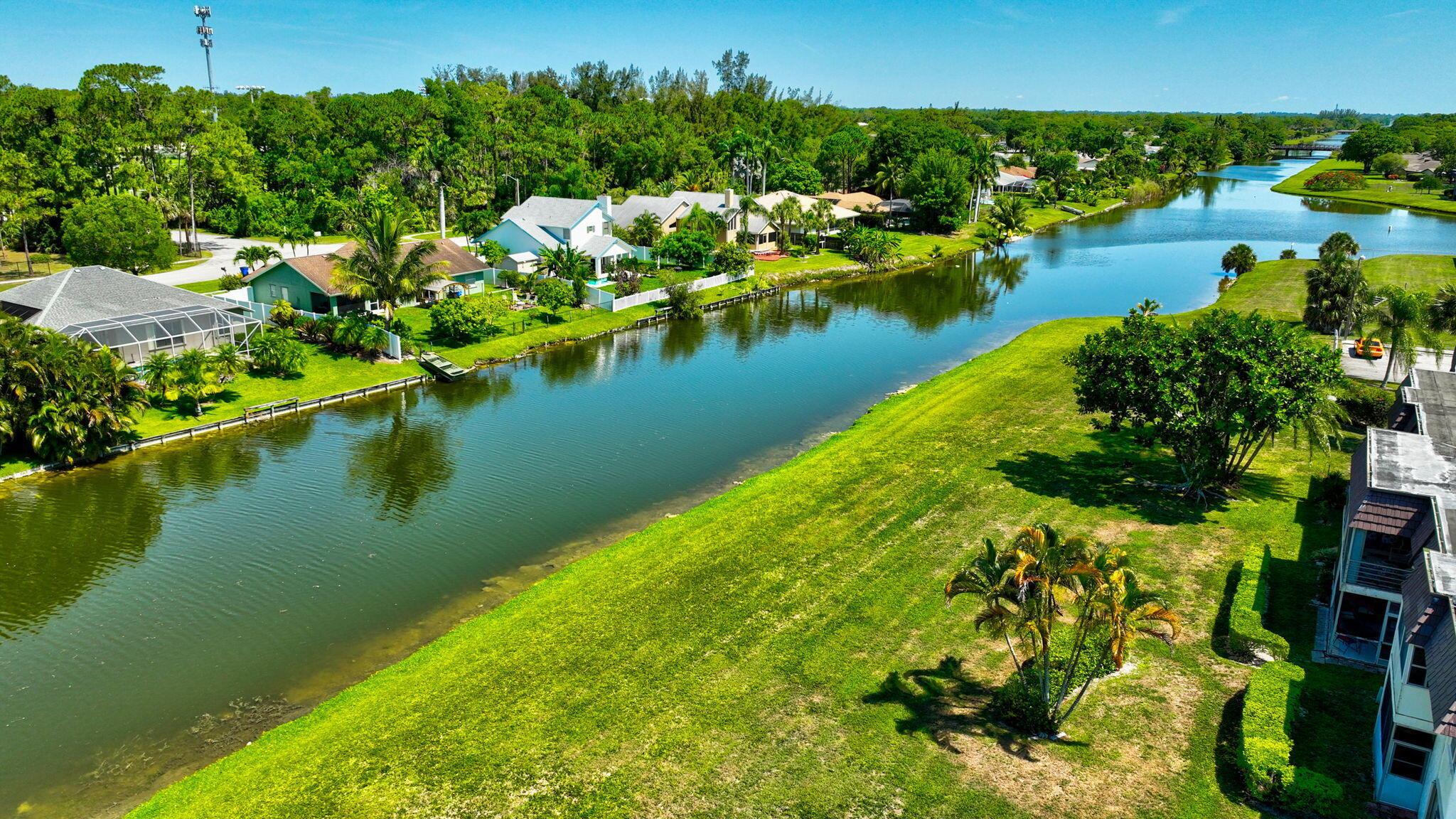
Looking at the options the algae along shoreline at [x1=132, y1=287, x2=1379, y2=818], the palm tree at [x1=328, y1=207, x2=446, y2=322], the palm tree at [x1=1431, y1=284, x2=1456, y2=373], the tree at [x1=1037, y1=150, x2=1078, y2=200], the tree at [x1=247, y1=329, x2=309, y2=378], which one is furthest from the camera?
the tree at [x1=1037, y1=150, x2=1078, y2=200]

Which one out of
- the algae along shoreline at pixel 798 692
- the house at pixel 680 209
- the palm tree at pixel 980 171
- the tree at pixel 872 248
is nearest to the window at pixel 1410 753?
the algae along shoreline at pixel 798 692

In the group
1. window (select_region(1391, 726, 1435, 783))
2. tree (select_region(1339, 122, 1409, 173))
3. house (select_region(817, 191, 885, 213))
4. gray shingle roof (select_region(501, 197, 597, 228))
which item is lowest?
window (select_region(1391, 726, 1435, 783))

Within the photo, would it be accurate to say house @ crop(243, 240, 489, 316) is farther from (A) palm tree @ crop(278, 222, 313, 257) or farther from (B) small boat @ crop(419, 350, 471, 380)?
(A) palm tree @ crop(278, 222, 313, 257)

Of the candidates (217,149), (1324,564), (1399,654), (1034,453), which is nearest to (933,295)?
(1034,453)

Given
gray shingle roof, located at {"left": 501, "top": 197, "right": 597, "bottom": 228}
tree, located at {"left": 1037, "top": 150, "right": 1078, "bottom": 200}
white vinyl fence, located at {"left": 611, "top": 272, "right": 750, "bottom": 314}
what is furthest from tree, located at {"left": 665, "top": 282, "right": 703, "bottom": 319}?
tree, located at {"left": 1037, "top": 150, "right": 1078, "bottom": 200}

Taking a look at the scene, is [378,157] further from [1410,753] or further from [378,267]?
[1410,753]

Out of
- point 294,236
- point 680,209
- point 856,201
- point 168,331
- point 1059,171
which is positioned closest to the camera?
point 168,331

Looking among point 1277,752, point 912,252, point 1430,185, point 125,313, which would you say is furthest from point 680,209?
point 1430,185
